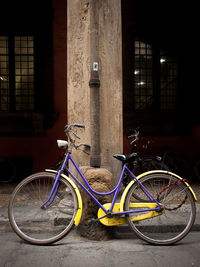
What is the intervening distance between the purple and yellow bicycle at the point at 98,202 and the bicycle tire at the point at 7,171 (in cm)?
501

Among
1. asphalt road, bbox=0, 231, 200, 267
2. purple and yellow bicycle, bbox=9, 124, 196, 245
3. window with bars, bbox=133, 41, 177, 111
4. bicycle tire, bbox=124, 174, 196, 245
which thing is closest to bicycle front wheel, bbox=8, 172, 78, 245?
purple and yellow bicycle, bbox=9, 124, 196, 245

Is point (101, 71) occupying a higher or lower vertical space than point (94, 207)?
higher

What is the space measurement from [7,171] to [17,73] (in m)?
2.87

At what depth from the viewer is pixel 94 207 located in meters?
3.07

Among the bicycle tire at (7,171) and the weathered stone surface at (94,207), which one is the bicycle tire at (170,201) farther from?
the bicycle tire at (7,171)

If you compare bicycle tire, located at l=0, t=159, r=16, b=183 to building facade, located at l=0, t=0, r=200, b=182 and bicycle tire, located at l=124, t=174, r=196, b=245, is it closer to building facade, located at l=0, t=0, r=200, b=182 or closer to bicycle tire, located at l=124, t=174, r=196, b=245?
building facade, located at l=0, t=0, r=200, b=182

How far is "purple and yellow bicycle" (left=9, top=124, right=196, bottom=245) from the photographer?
9.45 feet

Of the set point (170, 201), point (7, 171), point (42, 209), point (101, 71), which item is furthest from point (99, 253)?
point (7, 171)

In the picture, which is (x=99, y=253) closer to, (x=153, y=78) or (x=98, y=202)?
(x=98, y=202)

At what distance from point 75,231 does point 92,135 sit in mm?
1137

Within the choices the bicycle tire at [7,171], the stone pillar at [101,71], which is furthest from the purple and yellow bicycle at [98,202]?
the bicycle tire at [7,171]

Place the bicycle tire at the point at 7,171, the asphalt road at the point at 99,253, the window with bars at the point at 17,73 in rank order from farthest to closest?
the window with bars at the point at 17,73 → the bicycle tire at the point at 7,171 → the asphalt road at the point at 99,253

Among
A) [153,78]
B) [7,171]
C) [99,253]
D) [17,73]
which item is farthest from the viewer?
[153,78]

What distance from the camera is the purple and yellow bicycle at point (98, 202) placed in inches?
113
